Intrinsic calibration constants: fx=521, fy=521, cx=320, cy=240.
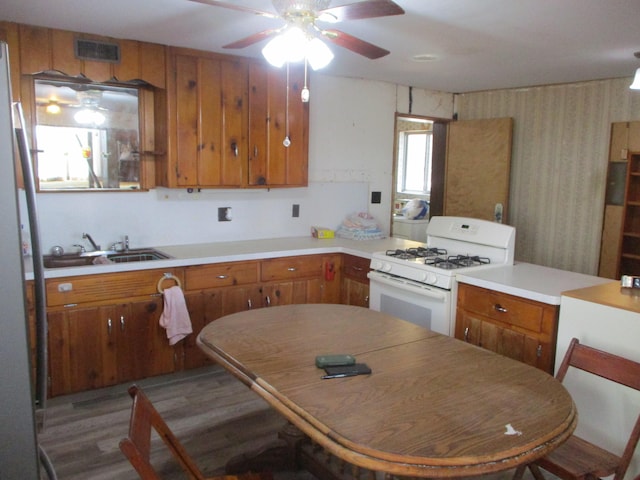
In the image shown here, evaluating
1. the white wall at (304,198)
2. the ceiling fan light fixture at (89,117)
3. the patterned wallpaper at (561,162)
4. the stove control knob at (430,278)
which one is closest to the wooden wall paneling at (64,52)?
the ceiling fan light fixture at (89,117)

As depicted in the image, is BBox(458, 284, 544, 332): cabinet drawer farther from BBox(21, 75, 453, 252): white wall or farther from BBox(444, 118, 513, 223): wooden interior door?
BBox(444, 118, 513, 223): wooden interior door

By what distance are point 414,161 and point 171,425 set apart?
233 inches

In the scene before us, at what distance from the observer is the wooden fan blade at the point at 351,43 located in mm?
2271

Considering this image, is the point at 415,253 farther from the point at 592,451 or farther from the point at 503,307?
the point at 592,451

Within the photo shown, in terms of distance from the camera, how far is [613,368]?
6.44 feet

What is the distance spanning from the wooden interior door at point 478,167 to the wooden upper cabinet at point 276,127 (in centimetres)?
185

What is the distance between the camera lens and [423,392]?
67.7 inches

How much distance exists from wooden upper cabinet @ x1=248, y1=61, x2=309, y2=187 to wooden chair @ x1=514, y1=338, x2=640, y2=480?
2.56 meters

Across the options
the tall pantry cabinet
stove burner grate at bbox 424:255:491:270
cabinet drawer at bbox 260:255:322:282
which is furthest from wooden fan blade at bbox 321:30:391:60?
the tall pantry cabinet

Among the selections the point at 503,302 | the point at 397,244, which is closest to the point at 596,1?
the point at 503,302

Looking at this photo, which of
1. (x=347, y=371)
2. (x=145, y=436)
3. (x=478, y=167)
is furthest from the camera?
(x=478, y=167)

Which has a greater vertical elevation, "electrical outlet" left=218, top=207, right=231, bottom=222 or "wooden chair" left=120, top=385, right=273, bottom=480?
"electrical outlet" left=218, top=207, right=231, bottom=222

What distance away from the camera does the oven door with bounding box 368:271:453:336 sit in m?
3.18

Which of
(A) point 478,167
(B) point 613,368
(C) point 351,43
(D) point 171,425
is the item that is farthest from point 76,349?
(A) point 478,167
